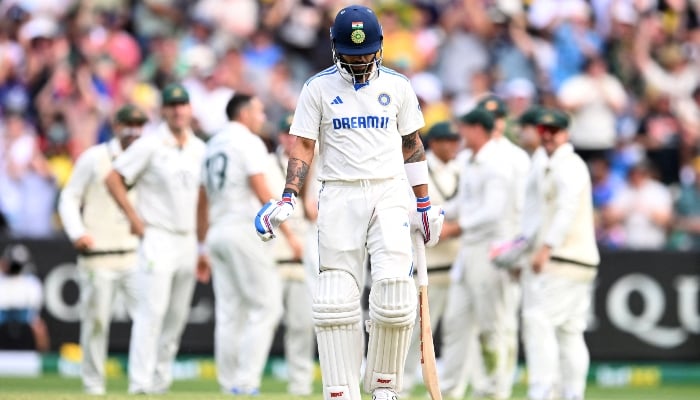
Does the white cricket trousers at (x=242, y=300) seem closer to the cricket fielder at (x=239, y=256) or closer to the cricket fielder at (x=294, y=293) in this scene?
the cricket fielder at (x=239, y=256)

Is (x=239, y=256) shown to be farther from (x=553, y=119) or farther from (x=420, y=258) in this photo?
(x=420, y=258)

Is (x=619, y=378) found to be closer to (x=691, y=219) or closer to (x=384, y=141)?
(x=691, y=219)

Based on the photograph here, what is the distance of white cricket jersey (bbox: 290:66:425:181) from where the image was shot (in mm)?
9258

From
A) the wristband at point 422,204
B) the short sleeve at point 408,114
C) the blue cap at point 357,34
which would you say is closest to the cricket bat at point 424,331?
the wristband at point 422,204

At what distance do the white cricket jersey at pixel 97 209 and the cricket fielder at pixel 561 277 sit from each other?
3.92m

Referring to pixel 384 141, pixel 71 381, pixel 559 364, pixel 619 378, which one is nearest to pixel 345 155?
pixel 384 141

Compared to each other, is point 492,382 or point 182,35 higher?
point 182,35

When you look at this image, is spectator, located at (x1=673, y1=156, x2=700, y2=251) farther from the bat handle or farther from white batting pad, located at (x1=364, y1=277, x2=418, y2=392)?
white batting pad, located at (x1=364, y1=277, x2=418, y2=392)

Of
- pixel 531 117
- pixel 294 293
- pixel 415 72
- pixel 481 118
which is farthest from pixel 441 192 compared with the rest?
pixel 415 72

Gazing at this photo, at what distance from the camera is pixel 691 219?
18.8 meters

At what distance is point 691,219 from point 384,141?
1033cm

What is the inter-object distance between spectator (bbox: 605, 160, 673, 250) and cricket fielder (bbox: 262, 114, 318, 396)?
205 inches

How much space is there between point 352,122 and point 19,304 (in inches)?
366

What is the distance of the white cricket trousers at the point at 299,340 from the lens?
14820 mm
